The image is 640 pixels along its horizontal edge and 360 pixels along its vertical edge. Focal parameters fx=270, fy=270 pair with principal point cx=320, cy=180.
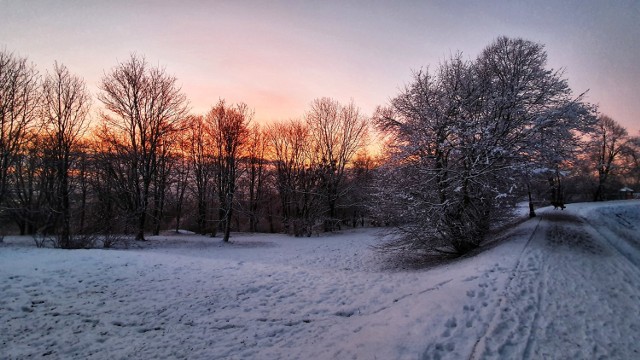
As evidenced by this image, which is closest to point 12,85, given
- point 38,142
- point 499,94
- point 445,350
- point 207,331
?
point 38,142

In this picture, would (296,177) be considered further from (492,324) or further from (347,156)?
(492,324)

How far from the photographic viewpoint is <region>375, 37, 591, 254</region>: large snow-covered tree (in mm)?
10812

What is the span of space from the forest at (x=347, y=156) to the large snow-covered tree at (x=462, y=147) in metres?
0.06

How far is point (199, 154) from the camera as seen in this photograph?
34.3m

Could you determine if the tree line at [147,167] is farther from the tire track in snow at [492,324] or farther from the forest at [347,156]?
the tire track in snow at [492,324]

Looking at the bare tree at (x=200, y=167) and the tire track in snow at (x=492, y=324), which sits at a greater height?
the bare tree at (x=200, y=167)

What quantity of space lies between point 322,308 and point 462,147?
8.24 m

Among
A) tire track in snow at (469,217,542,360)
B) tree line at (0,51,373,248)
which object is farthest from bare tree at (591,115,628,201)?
tire track in snow at (469,217,542,360)

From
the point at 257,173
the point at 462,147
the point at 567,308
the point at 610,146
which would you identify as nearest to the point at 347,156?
the point at 257,173

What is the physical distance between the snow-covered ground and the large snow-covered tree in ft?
6.54

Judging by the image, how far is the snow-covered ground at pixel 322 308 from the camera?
5066 mm

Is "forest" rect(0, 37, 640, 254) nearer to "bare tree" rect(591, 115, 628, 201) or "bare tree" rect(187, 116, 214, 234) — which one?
"bare tree" rect(187, 116, 214, 234)

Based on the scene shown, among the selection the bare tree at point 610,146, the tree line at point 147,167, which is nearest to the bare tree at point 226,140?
the tree line at point 147,167

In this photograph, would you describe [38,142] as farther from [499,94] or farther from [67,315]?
[499,94]
